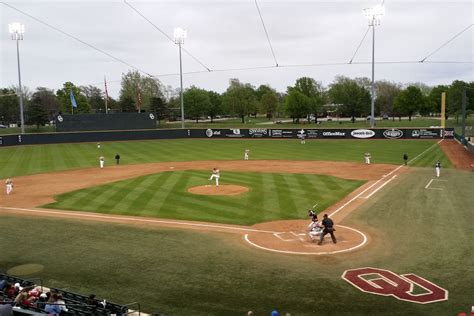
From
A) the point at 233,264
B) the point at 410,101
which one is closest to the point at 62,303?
A: the point at 233,264

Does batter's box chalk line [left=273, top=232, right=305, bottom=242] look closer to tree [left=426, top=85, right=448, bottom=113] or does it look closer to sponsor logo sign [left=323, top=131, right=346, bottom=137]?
sponsor logo sign [left=323, top=131, right=346, bottom=137]

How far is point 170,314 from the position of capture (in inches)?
497

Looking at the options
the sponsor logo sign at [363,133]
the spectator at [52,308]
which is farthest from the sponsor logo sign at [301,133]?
the spectator at [52,308]

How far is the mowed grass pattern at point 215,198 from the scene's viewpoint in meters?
24.8

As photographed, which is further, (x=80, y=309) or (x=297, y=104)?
(x=297, y=104)

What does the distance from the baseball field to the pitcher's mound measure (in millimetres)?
78

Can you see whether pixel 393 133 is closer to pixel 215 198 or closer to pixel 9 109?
pixel 215 198

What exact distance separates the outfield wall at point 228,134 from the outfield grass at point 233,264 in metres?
48.0

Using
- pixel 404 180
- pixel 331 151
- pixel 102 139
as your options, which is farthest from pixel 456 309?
pixel 102 139

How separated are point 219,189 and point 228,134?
50.1m

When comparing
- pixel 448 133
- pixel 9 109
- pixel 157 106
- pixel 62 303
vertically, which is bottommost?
pixel 62 303

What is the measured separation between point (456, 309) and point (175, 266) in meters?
9.88

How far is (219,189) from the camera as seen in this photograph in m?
31.6

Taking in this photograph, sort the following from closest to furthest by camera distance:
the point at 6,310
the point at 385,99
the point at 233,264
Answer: the point at 6,310 < the point at 233,264 < the point at 385,99
